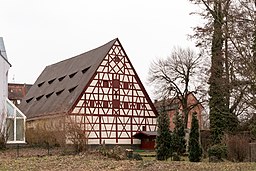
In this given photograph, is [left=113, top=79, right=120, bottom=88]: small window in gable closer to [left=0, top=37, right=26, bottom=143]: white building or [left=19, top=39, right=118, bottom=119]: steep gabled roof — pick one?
[left=19, top=39, right=118, bottom=119]: steep gabled roof

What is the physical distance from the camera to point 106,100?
48.4 meters

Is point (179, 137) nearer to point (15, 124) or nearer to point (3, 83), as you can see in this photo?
point (15, 124)

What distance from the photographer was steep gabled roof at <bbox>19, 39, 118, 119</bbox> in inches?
1886

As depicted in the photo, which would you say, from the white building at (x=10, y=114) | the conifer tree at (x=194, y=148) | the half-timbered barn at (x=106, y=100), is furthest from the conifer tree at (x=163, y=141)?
the half-timbered barn at (x=106, y=100)

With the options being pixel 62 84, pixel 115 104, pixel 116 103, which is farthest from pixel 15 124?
pixel 62 84

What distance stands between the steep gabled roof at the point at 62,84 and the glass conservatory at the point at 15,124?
4.52m


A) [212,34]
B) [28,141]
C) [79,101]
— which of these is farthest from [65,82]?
[212,34]

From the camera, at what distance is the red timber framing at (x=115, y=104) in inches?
1858

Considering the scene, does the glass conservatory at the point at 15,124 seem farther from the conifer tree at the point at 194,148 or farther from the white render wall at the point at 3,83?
the conifer tree at the point at 194,148

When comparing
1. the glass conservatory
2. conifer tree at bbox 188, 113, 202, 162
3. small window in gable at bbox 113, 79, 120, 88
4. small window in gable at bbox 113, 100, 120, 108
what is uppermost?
small window in gable at bbox 113, 79, 120, 88

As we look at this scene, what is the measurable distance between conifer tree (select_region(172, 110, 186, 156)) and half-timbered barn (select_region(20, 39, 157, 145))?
30.9 ft

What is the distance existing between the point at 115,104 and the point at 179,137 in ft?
39.3

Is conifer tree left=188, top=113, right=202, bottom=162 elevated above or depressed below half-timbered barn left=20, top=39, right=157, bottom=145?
below

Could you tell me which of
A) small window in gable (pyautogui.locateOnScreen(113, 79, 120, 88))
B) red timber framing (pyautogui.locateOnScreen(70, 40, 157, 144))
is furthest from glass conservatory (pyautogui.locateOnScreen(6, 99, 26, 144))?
small window in gable (pyautogui.locateOnScreen(113, 79, 120, 88))
